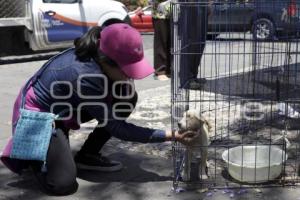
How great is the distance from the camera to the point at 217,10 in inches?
236

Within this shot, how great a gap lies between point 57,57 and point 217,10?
2708 mm

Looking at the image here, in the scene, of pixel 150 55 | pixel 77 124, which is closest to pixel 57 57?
pixel 77 124

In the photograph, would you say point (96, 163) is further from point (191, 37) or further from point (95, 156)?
point (191, 37)

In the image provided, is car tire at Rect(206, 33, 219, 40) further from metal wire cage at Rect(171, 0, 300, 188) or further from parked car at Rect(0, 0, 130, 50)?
parked car at Rect(0, 0, 130, 50)

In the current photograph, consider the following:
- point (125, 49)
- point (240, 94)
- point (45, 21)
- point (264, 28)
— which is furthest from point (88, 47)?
point (45, 21)

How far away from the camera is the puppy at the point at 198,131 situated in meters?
3.47

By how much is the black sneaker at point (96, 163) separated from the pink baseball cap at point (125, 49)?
88 cm

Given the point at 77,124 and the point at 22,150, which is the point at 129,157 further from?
the point at 22,150

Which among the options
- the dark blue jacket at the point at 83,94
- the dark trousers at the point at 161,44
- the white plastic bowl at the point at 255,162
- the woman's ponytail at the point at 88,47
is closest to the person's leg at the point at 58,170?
the dark blue jacket at the point at 83,94

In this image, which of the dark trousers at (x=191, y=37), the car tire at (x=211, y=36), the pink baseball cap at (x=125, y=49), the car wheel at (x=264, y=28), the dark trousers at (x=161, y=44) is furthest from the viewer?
the dark trousers at (x=161, y=44)

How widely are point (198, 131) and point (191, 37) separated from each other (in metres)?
2.26

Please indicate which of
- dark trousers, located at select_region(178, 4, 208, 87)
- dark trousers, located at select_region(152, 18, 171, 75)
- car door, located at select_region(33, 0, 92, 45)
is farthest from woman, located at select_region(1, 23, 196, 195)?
car door, located at select_region(33, 0, 92, 45)

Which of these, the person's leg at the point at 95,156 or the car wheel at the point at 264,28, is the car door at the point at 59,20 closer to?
the car wheel at the point at 264,28

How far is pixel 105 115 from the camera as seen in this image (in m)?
3.51
